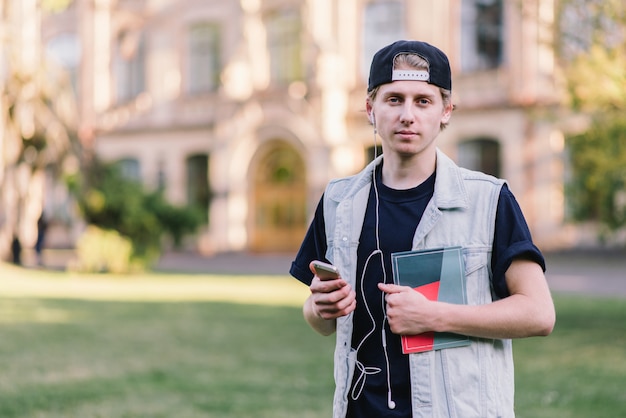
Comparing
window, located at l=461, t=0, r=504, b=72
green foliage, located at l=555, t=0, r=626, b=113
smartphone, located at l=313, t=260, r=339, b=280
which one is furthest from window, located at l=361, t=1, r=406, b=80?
smartphone, located at l=313, t=260, r=339, b=280

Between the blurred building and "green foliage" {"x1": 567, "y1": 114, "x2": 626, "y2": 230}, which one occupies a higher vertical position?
the blurred building

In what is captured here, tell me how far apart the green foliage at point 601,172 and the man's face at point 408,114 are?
8.27 metres

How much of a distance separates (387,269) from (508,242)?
36 centimetres

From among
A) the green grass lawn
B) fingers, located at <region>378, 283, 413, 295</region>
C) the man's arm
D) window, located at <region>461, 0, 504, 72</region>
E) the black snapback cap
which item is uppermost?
window, located at <region>461, 0, 504, 72</region>

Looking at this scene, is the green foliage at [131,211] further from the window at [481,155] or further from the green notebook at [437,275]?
the green notebook at [437,275]

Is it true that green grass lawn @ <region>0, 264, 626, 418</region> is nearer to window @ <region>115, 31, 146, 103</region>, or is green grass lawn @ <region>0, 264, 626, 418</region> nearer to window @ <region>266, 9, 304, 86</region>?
window @ <region>266, 9, 304, 86</region>

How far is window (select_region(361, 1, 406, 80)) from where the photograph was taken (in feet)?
102

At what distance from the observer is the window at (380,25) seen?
102ft

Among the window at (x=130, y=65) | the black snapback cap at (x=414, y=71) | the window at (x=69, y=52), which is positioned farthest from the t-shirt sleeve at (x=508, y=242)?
the window at (x=69, y=52)

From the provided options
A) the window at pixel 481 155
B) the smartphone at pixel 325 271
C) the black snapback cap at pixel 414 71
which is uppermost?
the window at pixel 481 155

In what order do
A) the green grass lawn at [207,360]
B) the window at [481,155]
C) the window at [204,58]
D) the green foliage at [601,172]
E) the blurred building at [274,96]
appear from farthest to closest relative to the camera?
the window at [204,58], the window at [481,155], the blurred building at [274,96], the green foliage at [601,172], the green grass lawn at [207,360]

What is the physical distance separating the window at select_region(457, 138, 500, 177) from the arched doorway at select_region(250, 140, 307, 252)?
6.43 metres

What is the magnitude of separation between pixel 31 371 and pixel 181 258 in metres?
24.7

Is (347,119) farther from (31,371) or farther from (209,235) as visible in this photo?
(31,371)
